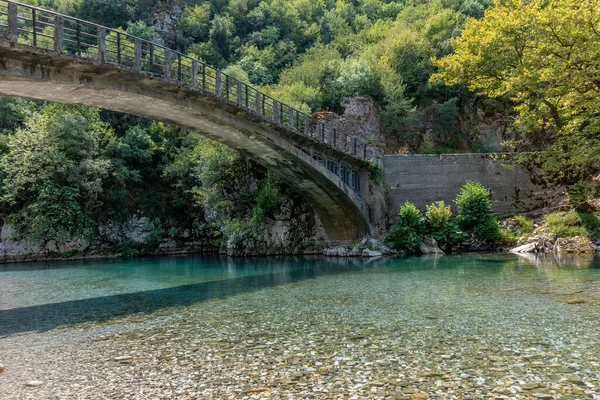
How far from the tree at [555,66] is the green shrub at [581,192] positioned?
99 centimetres

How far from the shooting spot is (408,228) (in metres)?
24.5

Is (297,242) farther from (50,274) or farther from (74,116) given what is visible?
(74,116)

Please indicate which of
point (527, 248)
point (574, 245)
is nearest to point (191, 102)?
point (527, 248)

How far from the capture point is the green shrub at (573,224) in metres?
21.7

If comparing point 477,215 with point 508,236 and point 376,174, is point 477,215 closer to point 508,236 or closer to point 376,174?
point 508,236

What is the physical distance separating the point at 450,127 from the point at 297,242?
18.8m

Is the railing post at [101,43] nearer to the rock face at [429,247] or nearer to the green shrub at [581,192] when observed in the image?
the rock face at [429,247]

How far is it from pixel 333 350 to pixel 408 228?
19071mm

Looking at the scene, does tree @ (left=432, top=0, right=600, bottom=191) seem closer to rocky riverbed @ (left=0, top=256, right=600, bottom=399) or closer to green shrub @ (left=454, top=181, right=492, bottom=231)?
green shrub @ (left=454, top=181, right=492, bottom=231)

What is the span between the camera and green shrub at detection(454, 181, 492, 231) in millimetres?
24016

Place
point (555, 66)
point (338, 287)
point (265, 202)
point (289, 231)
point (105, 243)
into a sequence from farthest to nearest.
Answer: point (105, 243) < point (289, 231) < point (265, 202) < point (555, 66) < point (338, 287)

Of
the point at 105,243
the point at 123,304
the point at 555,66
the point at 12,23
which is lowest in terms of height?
the point at 123,304

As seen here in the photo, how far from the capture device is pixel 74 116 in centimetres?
3159

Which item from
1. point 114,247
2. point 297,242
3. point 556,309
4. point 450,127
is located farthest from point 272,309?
point 450,127
